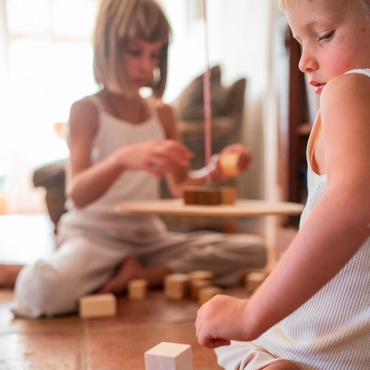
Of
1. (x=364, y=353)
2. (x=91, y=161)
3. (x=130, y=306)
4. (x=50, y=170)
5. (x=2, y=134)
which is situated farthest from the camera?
(x=2, y=134)

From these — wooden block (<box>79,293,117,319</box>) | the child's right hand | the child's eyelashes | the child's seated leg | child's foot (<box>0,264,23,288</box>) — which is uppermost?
the child's eyelashes

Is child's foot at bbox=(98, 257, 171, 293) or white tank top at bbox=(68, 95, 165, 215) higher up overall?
white tank top at bbox=(68, 95, 165, 215)

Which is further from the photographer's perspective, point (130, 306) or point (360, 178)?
point (130, 306)

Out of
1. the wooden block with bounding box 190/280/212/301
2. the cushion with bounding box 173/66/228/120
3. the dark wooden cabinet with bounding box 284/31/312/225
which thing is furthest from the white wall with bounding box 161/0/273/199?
the wooden block with bounding box 190/280/212/301

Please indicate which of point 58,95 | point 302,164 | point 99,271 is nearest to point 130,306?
point 99,271

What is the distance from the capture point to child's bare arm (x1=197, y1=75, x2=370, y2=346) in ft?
1.25

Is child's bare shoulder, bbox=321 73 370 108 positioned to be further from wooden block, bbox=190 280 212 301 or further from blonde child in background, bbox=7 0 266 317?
wooden block, bbox=190 280 212 301

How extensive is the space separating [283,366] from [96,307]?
21.6 inches

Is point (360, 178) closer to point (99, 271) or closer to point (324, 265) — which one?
point (324, 265)

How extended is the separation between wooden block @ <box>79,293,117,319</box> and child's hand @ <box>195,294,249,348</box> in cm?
55

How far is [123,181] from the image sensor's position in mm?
1340

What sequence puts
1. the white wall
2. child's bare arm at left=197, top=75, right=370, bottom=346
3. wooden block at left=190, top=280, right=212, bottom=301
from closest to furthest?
child's bare arm at left=197, top=75, right=370, bottom=346, wooden block at left=190, top=280, right=212, bottom=301, the white wall

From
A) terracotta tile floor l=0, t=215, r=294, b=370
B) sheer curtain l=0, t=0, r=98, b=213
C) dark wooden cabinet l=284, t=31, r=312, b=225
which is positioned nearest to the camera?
terracotta tile floor l=0, t=215, r=294, b=370

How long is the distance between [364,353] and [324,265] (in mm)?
167
